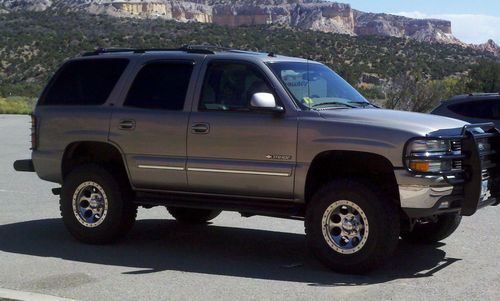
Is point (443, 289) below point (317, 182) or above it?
below

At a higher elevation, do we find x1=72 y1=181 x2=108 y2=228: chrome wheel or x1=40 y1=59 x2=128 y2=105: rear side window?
x1=40 y1=59 x2=128 y2=105: rear side window

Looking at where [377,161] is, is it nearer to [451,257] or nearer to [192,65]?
[451,257]

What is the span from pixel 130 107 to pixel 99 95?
49 centimetres

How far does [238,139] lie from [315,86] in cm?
109

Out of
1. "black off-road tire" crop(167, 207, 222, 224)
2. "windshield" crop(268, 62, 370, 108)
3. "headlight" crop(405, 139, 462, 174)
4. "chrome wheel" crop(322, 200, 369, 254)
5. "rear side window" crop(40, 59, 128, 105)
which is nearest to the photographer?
"headlight" crop(405, 139, 462, 174)

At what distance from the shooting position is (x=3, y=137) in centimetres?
2614

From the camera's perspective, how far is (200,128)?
8.65 m

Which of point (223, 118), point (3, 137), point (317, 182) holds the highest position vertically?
point (223, 118)

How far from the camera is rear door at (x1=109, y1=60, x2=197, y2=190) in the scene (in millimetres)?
8797

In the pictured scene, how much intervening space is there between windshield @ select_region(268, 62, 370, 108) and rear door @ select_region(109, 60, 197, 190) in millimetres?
1009

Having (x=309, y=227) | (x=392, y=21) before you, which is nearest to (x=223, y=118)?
(x=309, y=227)

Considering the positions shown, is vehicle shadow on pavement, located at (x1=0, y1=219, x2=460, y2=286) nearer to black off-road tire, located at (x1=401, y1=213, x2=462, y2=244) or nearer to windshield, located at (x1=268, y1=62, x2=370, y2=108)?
black off-road tire, located at (x1=401, y1=213, x2=462, y2=244)

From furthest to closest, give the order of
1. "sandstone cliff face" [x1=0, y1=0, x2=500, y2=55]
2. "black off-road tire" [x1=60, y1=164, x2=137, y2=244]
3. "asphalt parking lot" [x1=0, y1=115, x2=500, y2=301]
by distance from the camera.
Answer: "sandstone cliff face" [x1=0, y1=0, x2=500, y2=55], "black off-road tire" [x1=60, y1=164, x2=137, y2=244], "asphalt parking lot" [x1=0, y1=115, x2=500, y2=301]

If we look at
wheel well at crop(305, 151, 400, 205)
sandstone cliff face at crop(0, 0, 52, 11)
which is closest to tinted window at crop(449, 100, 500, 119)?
wheel well at crop(305, 151, 400, 205)
